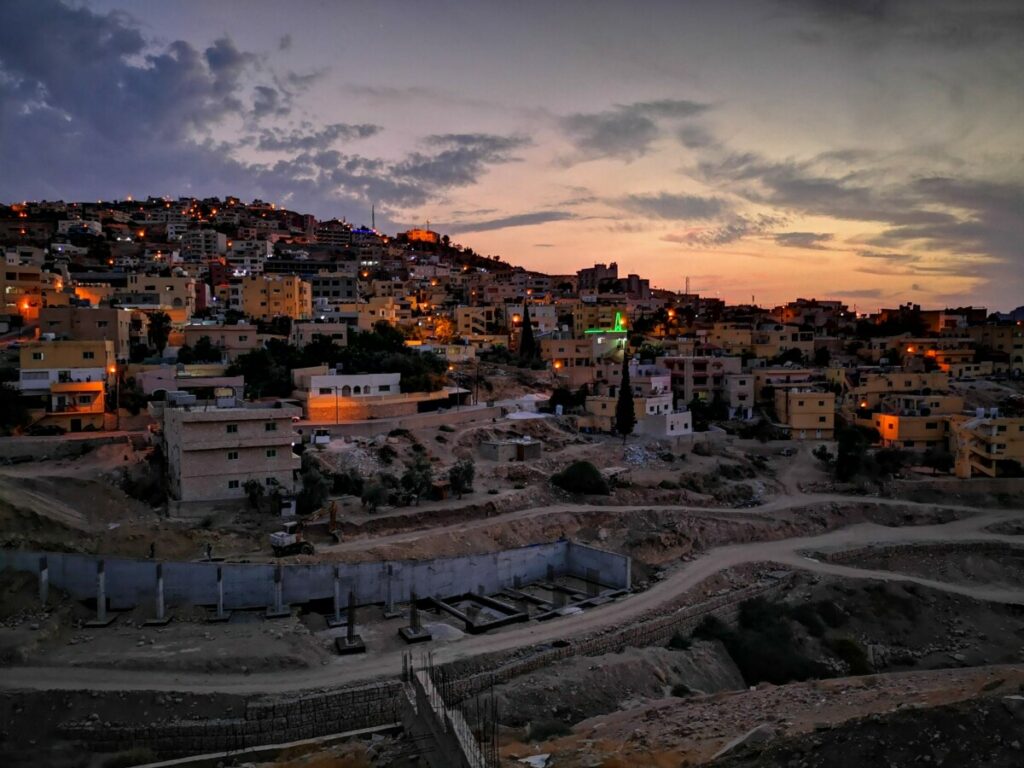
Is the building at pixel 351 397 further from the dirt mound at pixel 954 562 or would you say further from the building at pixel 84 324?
the dirt mound at pixel 954 562

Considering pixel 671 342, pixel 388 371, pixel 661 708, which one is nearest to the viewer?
pixel 661 708

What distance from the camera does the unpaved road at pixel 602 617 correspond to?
16094mm

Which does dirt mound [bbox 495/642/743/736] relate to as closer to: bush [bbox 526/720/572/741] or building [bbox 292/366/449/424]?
bush [bbox 526/720/572/741]

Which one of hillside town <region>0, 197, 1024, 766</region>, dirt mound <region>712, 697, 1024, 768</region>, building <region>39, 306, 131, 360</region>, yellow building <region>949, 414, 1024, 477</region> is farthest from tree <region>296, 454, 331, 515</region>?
yellow building <region>949, 414, 1024, 477</region>

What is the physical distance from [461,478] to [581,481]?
19.1 ft

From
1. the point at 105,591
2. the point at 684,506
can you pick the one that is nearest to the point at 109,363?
the point at 105,591

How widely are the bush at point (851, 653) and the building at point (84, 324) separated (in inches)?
1385

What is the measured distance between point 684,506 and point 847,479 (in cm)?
1029

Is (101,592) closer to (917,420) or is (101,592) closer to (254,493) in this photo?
(254,493)

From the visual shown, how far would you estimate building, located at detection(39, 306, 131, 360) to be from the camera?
39.5 metres

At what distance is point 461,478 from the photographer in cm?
3153

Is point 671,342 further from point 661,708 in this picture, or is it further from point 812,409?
point 661,708

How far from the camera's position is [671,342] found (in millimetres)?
60875

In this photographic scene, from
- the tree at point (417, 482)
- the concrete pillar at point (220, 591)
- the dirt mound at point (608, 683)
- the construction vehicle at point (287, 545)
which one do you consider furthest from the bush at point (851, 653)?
the concrete pillar at point (220, 591)
